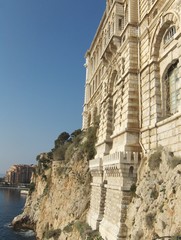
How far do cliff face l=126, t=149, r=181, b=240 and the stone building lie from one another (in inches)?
29.9

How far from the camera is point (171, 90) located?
15211 mm

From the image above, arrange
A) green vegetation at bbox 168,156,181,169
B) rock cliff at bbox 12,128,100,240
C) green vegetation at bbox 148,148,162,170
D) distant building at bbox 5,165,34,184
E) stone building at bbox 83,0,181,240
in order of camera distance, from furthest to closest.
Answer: distant building at bbox 5,165,34,184 < rock cliff at bbox 12,128,100,240 < stone building at bbox 83,0,181,240 < green vegetation at bbox 148,148,162,170 < green vegetation at bbox 168,156,181,169

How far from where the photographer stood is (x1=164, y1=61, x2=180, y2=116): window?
575 inches

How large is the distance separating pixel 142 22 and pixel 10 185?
542 ft

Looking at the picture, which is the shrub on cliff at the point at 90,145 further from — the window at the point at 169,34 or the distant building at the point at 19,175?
the distant building at the point at 19,175

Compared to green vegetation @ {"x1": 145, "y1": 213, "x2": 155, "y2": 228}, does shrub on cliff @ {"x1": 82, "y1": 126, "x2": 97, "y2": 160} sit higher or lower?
higher

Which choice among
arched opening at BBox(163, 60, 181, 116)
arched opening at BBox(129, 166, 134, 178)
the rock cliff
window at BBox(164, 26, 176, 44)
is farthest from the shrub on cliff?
window at BBox(164, 26, 176, 44)

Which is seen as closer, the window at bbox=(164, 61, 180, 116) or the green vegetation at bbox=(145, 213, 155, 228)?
the green vegetation at bbox=(145, 213, 155, 228)

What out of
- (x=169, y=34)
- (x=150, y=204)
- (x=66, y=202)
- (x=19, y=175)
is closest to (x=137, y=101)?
(x=169, y=34)

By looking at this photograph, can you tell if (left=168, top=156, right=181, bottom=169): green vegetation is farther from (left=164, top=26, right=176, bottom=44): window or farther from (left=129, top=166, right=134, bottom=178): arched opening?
(left=164, top=26, right=176, bottom=44): window

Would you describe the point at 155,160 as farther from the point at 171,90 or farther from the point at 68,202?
the point at 68,202

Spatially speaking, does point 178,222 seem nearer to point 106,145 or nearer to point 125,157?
point 125,157

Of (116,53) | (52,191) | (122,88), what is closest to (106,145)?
(122,88)

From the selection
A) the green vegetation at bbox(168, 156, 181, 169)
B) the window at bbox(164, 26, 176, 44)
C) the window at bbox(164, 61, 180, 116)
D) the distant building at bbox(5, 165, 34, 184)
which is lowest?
the distant building at bbox(5, 165, 34, 184)
